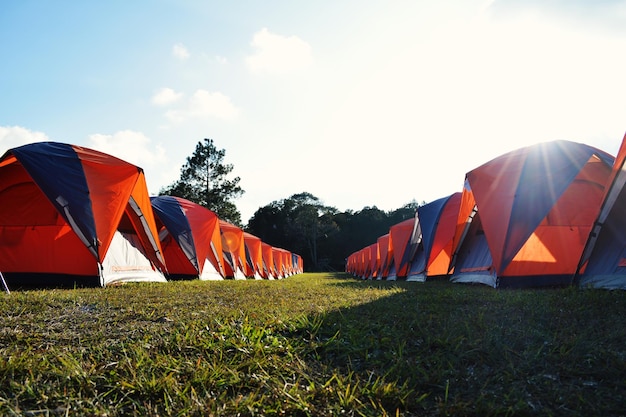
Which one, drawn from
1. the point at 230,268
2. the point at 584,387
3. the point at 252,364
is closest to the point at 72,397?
the point at 252,364

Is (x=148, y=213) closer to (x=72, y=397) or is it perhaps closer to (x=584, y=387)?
(x=72, y=397)

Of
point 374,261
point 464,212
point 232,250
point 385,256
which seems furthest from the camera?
point 374,261

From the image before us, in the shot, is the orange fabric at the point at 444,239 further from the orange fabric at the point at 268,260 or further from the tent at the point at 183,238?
the orange fabric at the point at 268,260

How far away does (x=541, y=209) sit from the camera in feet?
19.1

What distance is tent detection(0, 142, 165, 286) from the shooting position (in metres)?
6.14

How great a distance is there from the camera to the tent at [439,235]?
9.90 metres

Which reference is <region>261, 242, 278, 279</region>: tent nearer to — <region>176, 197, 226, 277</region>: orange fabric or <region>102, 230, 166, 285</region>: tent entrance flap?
<region>176, 197, 226, 277</region>: orange fabric

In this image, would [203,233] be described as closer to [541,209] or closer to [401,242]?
[401,242]

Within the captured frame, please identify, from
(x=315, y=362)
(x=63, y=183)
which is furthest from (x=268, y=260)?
(x=315, y=362)

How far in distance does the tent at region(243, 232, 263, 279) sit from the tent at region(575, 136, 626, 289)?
15.1 meters

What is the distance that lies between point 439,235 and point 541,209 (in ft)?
13.7

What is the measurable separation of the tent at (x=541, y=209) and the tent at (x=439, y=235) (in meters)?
3.09

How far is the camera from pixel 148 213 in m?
8.40


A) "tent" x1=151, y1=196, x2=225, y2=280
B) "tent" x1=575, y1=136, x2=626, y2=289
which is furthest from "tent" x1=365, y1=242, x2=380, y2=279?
"tent" x1=575, y1=136, x2=626, y2=289
